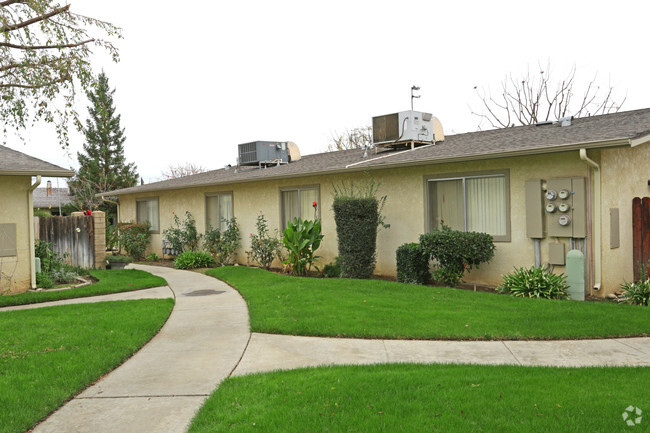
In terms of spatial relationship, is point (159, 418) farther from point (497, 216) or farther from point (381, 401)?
point (497, 216)

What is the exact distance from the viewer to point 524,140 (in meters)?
9.88

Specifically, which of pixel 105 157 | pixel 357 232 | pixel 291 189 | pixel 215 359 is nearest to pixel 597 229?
pixel 357 232

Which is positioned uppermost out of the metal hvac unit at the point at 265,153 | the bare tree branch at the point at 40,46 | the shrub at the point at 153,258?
the bare tree branch at the point at 40,46

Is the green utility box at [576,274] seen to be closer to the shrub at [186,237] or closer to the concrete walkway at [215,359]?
the concrete walkway at [215,359]

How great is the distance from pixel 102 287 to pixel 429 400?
815 cm

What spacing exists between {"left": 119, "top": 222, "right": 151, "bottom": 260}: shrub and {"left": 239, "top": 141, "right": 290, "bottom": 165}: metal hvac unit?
444 centimetres

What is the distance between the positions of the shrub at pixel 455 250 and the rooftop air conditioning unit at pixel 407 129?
3.84 meters

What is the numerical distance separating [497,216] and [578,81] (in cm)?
1862

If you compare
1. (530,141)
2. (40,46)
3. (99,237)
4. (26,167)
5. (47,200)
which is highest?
(40,46)

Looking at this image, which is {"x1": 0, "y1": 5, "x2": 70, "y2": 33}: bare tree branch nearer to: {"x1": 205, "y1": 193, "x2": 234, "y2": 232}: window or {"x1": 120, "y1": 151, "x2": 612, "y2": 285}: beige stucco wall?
{"x1": 120, "y1": 151, "x2": 612, "y2": 285}: beige stucco wall

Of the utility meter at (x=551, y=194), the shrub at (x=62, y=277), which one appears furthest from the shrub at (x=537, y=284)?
the shrub at (x=62, y=277)

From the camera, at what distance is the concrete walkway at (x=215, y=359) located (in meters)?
4.07

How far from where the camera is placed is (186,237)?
16.9 meters

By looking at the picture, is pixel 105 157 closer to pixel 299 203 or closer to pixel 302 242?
pixel 299 203
